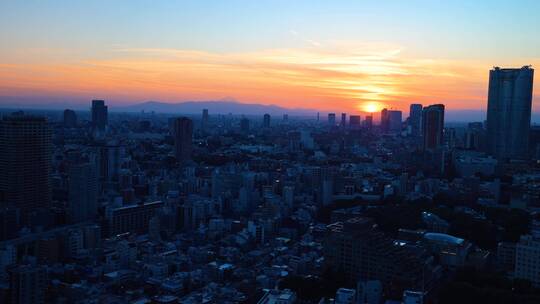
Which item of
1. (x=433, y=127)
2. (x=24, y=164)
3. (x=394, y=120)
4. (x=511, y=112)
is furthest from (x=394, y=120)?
(x=24, y=164)

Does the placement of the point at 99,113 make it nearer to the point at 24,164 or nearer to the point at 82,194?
the point at 24,164

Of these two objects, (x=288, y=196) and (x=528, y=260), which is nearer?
(x=528, y=260)

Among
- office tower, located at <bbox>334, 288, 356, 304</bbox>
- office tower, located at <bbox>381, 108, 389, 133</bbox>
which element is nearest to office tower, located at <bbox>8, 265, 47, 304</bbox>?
office tower, located at <bbox>334, 288, 356, 304</bbox>

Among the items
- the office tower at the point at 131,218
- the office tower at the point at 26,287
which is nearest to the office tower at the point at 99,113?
the office tower at the point at 131,218

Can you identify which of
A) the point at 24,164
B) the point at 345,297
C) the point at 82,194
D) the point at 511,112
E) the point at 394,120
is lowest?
the point at 345,297

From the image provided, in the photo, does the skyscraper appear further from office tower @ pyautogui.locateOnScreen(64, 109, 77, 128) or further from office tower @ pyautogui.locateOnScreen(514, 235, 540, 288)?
office tower @ pyautogui.locateOnScreen(514, 235, 540, 288)

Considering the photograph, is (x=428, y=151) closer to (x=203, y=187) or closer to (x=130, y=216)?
(x=203, y=187)

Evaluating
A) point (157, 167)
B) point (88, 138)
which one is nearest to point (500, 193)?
point (157, 167)

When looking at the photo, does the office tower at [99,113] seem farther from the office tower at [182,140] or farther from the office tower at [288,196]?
the office tower at [288,196]
